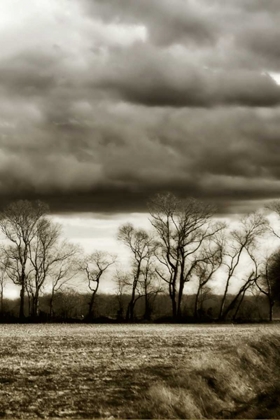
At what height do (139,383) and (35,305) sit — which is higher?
(35,305)

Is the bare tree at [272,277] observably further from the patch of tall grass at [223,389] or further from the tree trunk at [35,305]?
the patch of tall grass at [223,389]

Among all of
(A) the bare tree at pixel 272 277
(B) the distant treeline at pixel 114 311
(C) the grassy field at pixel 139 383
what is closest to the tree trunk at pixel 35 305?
(B) the distant treeline at pixel 114 311

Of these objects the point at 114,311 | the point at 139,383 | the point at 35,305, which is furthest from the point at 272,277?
the point at 139,383

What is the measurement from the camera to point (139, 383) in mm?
19766

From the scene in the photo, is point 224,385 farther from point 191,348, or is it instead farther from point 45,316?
point 45,316

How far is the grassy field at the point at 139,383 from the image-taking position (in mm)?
15297

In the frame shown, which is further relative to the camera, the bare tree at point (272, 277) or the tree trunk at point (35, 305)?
the bare tree at point (272, 277)

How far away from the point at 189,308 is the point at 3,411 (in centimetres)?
6928

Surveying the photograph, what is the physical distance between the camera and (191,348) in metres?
32.8

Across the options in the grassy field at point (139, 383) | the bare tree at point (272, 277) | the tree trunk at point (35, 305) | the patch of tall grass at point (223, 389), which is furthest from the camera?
the bare tree at point (272, 277)

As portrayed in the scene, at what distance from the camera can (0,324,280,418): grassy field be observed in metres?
15.3

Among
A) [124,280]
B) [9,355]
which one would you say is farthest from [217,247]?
[9,355]

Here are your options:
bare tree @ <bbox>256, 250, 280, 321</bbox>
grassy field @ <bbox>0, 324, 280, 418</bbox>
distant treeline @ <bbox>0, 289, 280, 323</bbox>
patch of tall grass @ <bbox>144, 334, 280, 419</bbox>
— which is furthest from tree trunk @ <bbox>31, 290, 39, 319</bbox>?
patch of tall grass @ <bbox>144, 334, 280, 419</bbox>

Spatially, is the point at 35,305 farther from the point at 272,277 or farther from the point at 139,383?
the point at 139,383
